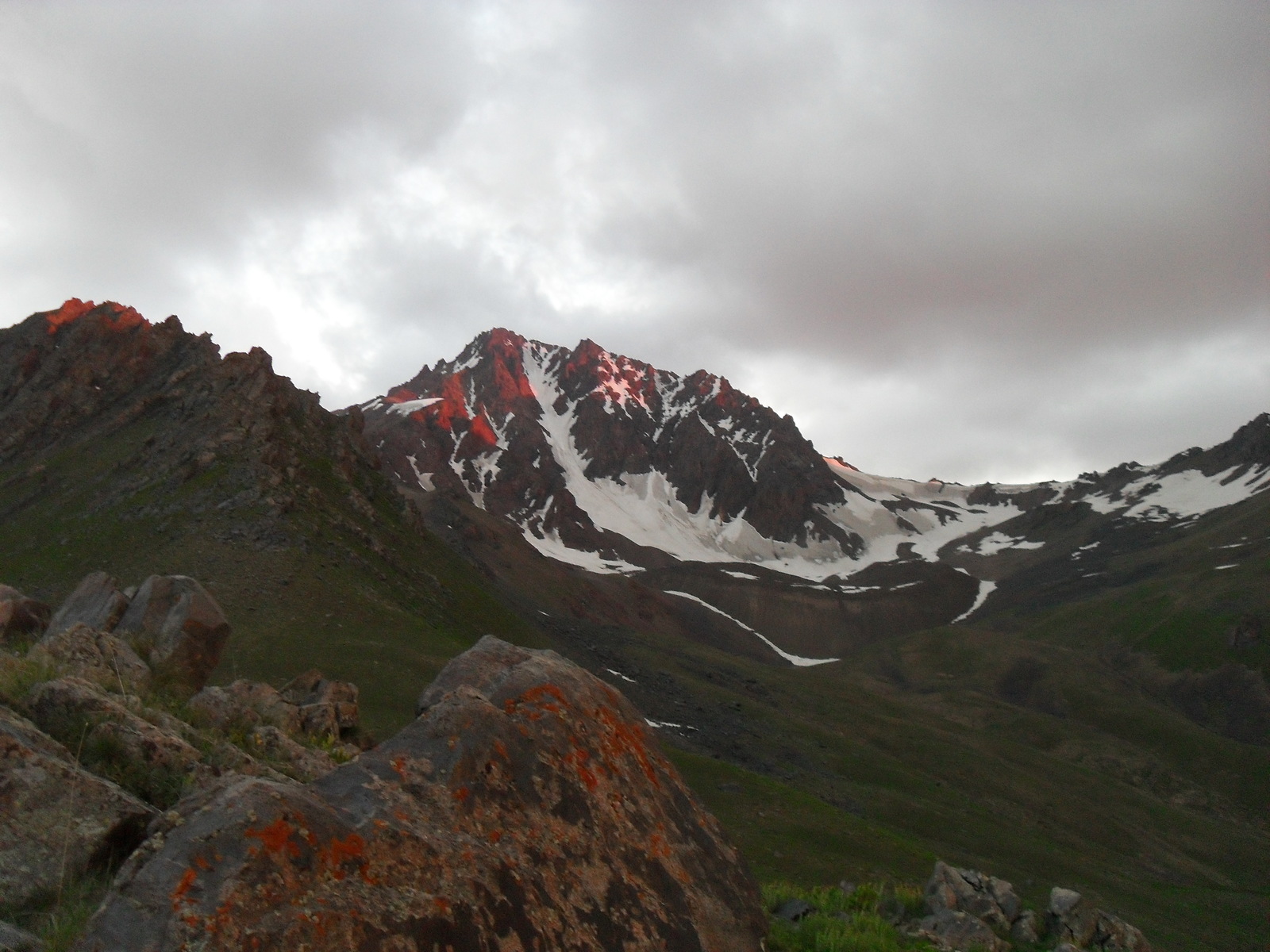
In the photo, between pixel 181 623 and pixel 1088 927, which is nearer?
pixel 1088 927

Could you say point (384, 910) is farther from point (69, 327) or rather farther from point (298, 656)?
point (69, 327)

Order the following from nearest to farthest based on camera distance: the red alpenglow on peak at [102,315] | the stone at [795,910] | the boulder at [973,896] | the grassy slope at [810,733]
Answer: the stone at [795,910], the boulder at [973,896], the grassy slope at [810,733], the red alpenglow on peak at [102,315]

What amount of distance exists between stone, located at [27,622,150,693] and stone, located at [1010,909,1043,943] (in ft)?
47.2

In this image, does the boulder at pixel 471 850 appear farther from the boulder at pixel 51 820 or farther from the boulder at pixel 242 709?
the boulder at pixel 242 709

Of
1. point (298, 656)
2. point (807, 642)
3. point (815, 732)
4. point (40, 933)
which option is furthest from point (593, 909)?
point (807, 642)

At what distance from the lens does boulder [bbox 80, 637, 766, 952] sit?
5.04m

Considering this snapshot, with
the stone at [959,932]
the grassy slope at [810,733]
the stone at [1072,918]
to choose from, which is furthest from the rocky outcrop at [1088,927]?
the grassy slope at [810,733]

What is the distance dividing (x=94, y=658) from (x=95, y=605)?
10.6 meters

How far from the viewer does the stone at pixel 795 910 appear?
36.5 ft

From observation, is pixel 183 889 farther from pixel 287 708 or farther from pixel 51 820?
pixel 287 708

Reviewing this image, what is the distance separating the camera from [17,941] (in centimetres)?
477

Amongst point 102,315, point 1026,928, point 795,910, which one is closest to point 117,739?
point 795,910

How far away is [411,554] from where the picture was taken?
78.4m

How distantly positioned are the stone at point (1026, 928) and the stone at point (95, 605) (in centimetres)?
1997
